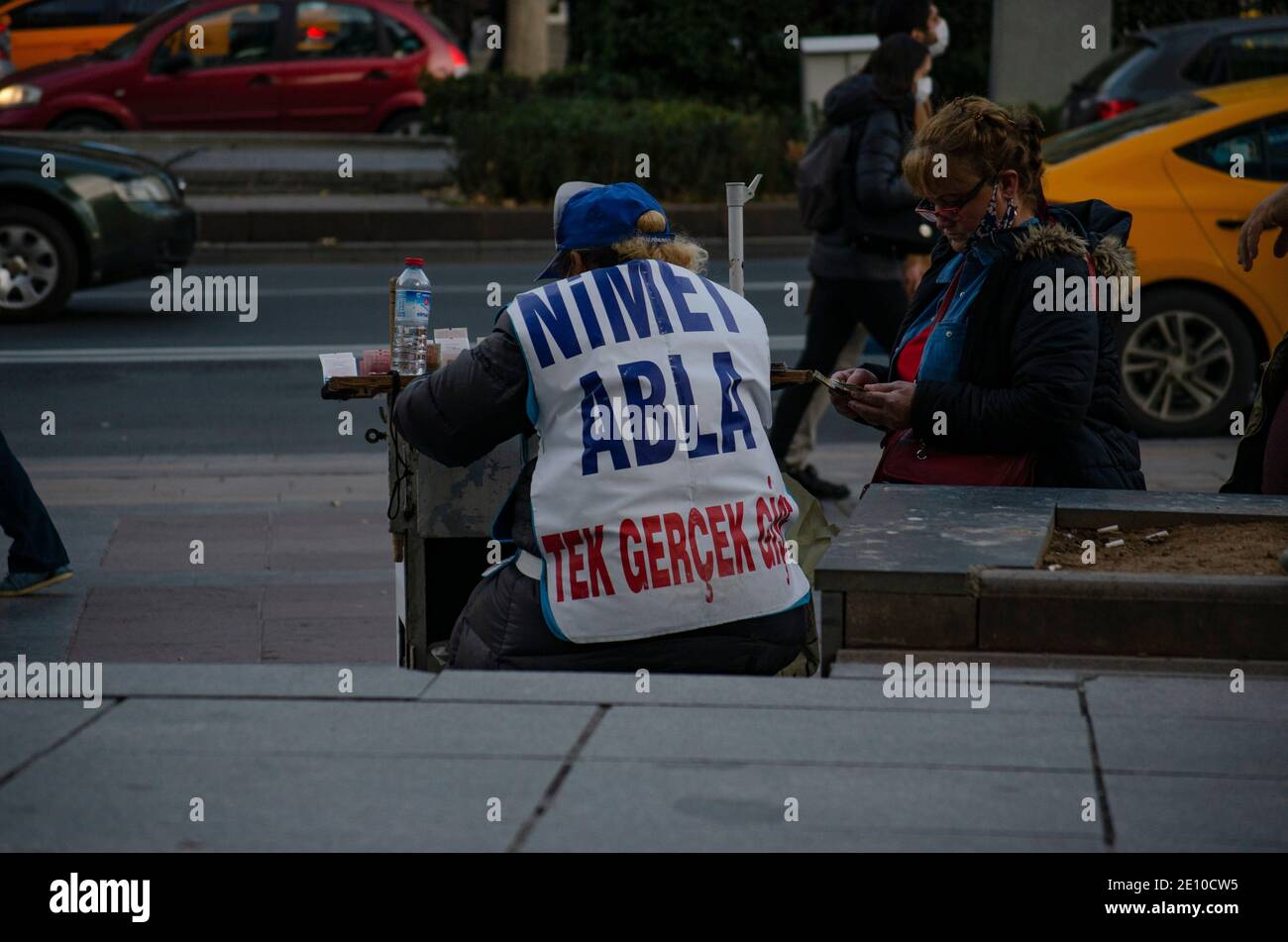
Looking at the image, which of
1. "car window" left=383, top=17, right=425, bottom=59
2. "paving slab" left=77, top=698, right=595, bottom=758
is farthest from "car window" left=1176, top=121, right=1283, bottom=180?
"car window" left=383, top=17, right=425, bottom=59

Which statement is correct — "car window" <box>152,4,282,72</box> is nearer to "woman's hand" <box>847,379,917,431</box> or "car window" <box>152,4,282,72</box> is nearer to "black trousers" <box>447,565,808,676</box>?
"woman's hand" <box>847,379,917,431</box>

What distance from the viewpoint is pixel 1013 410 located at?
4.44m

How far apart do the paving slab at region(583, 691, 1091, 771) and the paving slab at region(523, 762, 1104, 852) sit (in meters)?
0.06

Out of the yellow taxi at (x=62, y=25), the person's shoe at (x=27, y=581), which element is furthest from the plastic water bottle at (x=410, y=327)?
the yellow taxi at (x=62, y=25)

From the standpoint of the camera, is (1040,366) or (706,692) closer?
(706,692)

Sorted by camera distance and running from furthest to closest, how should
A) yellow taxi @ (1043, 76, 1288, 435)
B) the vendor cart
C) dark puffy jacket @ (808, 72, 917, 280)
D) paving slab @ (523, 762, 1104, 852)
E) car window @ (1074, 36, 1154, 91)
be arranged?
1. car window @ (1074, 36, 1154, 91)
2. yellow taxi @ (1043, 76, 1288, 435)
3. dark puffy jacket @ (808, 72, 917, 280)
4. the vendor cart
5. paving slab @ (523, 762, 1104, 852)

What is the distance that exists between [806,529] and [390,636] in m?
1.51

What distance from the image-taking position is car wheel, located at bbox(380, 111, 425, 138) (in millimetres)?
21750

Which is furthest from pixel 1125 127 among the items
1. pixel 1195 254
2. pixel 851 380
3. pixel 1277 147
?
pixel 851 380

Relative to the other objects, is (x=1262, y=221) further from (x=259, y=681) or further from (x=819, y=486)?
(x=819, y=486)

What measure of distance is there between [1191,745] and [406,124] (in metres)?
19.1

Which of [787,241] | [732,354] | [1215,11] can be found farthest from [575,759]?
[1215,11]

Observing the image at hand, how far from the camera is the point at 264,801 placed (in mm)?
3305

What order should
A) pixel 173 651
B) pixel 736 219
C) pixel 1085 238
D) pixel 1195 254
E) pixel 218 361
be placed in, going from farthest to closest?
pixel 218 361, pixel 1195 254, pixel 173 651, pixel 736 219, pixel 1085 238
